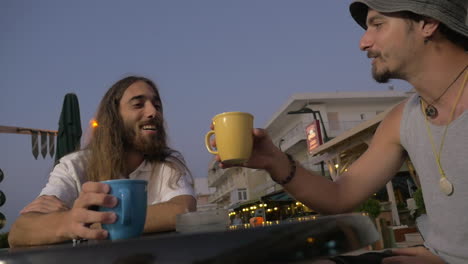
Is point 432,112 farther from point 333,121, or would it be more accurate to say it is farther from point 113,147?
point 333,121

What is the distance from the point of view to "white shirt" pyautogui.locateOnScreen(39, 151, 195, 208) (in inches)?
67.8

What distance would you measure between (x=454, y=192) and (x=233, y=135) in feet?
2.80

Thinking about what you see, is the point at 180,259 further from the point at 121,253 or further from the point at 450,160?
the point at 450,160

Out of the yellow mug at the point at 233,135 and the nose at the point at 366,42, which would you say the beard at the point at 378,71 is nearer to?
the nose at the point at 366,42

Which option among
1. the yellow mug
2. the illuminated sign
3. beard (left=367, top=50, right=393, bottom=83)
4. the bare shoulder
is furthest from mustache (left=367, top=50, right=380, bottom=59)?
the illuminated sign

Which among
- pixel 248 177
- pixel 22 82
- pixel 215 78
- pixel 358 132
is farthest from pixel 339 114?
pixel 22 82

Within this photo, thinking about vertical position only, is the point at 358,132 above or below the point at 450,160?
above

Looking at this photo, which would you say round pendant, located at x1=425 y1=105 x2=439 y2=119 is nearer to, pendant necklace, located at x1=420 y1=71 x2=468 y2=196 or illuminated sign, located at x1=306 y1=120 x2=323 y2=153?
pendant necklace, located at x1=420 y1=71 x2=468 y2=196

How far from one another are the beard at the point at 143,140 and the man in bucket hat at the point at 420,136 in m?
1.11

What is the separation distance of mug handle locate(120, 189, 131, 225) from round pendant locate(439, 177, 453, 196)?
1.12m

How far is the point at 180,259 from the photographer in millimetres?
389

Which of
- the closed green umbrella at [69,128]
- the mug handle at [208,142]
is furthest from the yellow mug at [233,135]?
the closed green umbrella at [69,128]

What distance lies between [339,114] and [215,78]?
67.7 ft

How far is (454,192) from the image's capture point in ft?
3.70
